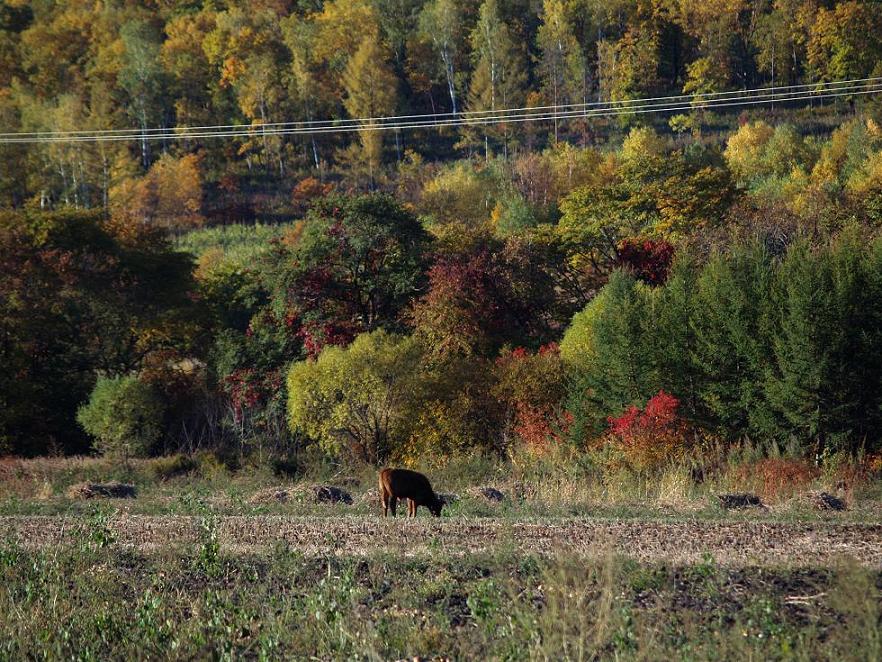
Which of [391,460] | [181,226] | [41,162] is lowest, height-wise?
[391,460]

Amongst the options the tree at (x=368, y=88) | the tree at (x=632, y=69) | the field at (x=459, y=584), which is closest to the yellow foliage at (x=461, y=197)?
the tree at (x=368, y=88)

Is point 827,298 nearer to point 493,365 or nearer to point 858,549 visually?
point 493,365

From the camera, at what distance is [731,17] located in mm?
98938

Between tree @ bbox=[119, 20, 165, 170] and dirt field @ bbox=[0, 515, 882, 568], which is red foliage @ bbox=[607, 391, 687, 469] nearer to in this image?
dirt field @ bbox=[0, 515, 882, 568]

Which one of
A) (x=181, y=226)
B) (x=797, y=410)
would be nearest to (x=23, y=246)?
(x=797, y=410)

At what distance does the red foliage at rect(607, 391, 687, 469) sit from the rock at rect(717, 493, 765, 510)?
22.0 ft

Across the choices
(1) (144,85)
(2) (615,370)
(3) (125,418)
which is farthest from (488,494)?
(1) (144,85)

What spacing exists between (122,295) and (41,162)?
63.5 metres

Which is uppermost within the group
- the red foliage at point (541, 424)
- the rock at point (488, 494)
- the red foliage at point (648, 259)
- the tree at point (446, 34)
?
the tree at point (446, 34)

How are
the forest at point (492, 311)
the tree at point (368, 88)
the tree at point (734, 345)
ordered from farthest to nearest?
the tree at point (368, 88)
the tree at point (734, 345)
the forest at point (492, 311)

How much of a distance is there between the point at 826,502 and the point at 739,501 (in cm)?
120

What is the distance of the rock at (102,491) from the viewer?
20.7 metres

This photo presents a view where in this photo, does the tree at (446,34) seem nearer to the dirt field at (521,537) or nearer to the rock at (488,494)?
the rock at (488,494)

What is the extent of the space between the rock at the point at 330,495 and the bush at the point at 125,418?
579 inches
